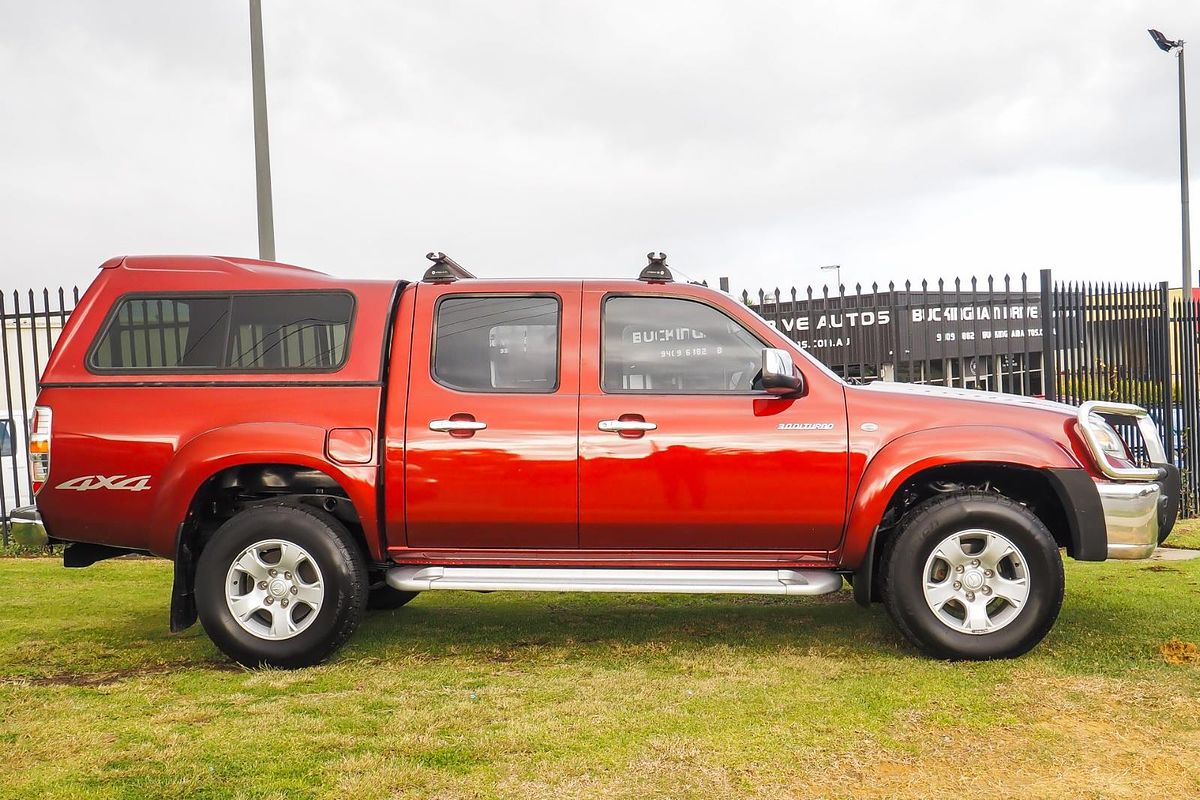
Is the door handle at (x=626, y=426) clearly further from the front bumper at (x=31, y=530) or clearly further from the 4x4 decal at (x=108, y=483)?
the front bumper at (x=31, y=530)

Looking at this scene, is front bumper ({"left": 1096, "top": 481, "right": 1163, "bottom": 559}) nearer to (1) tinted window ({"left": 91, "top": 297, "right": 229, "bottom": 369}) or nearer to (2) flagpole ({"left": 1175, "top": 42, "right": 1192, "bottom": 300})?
(1) tinted window ({"left": 91, "top": 297, "right": 229, "bottom": 369})

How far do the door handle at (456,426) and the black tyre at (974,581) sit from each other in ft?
6.86

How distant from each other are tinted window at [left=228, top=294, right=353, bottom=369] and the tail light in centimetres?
93

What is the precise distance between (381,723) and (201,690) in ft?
3.56

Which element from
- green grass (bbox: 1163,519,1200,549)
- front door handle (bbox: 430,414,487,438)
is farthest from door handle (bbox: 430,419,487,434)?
green grass (bbox: 1163,519,1200,549)

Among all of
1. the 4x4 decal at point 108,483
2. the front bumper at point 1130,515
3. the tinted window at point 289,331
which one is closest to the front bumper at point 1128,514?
the front bumper at point 1130,515

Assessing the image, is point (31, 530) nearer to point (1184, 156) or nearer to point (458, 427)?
point (458, 427)

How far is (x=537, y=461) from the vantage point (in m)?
4.83

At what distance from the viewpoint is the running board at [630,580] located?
184 inches

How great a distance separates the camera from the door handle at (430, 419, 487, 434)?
4.84m

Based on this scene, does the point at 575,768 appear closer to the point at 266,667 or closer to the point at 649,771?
the point at 649,771

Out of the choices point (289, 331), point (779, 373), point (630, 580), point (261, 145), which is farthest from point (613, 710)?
point (261, 145)

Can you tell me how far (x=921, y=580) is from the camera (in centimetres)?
477

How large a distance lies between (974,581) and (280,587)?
3349 millimetres
